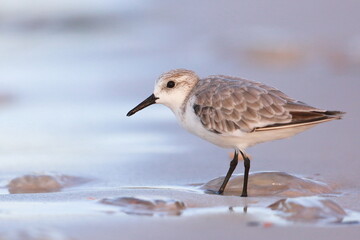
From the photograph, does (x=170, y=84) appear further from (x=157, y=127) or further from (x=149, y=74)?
Answer: (x=149, y=74)

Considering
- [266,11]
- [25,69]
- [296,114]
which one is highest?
[266,11]

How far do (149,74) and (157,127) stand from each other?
179cm

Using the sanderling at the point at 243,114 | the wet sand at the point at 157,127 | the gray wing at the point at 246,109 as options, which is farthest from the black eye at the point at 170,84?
the wet sand at the point at 157,127

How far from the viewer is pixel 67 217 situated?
4148mm

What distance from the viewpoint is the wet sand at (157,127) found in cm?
415

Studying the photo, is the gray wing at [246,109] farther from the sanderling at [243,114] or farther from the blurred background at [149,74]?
the blurred background at [149,74]

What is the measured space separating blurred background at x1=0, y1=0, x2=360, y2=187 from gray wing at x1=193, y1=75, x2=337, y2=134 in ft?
1.95

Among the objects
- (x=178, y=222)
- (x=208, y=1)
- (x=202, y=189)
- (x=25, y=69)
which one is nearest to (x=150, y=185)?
(x=202, y=189)

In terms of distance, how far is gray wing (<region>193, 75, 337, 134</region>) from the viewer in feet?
16.9

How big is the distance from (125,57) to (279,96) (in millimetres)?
4788

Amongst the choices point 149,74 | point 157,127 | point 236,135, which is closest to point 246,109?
point 236,135

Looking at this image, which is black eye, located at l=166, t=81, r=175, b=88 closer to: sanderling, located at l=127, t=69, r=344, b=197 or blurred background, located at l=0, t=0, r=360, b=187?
sanderling, located at l=127, t=69, r=344, b=197

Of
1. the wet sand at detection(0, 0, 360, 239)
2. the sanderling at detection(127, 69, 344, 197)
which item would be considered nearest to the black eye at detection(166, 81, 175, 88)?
the sanderling at detection(127, 69, 344, 197)

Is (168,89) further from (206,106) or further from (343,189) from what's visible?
(343,189)
